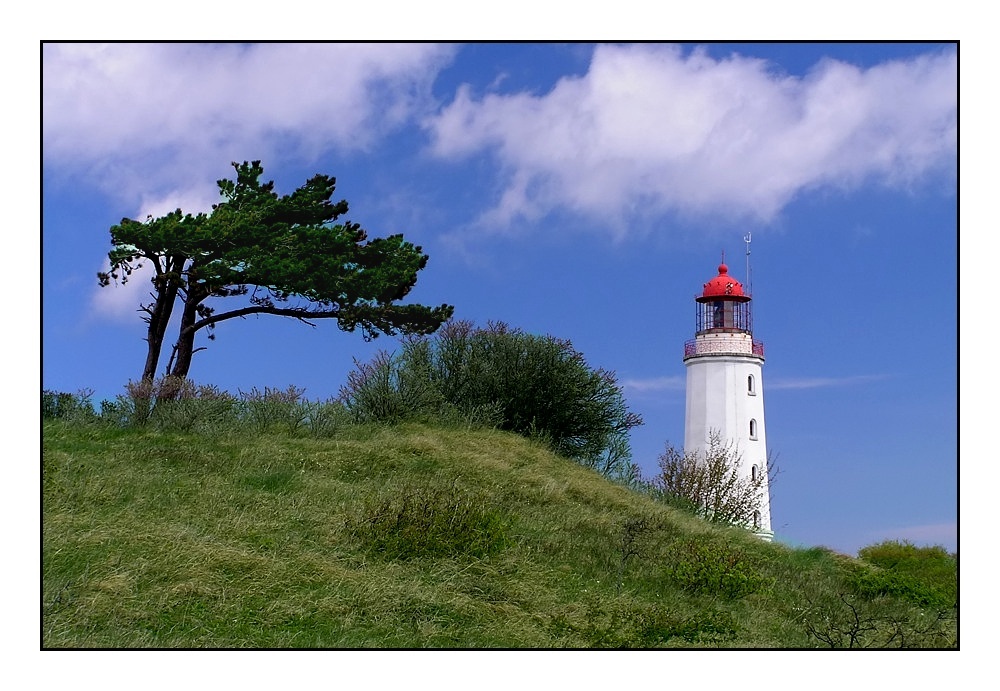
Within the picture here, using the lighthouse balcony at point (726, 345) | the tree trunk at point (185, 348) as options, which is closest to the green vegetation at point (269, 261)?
the tree trunk at point (185, 348)

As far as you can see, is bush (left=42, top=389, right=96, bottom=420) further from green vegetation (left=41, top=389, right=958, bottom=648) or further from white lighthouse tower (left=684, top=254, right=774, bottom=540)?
white lighthouse tower (left=684, top=254, right=774, bottom=540)

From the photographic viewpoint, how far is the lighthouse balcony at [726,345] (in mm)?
23719

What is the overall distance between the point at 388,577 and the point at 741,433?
15.2 metres

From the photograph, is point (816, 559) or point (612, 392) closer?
point (816, 559)

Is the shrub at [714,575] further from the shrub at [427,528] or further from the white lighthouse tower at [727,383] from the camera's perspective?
the white lighthouse tower at [727,383]

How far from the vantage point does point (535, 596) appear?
9984 millimetres

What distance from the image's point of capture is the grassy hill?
29.1 feet

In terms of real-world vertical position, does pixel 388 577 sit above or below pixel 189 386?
below

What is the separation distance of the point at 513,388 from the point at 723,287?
25.3ft

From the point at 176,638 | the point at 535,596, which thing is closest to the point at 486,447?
the point at 535,596

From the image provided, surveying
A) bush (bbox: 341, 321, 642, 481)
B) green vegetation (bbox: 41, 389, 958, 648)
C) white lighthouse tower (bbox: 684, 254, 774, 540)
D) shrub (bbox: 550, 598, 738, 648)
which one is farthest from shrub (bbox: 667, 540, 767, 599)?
white lighthouse tower (bbox: 684, 254, 774, 540)

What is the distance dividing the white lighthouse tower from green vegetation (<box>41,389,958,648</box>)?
677cm

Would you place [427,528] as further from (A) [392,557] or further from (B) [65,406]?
(B) [65,406]
